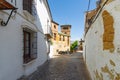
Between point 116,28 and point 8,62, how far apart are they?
364cm

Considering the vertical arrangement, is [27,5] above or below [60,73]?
above

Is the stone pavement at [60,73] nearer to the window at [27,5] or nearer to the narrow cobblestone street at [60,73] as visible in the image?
the narrow cobblestone street at [60,73]

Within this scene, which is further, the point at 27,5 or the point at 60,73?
the point at 60,73

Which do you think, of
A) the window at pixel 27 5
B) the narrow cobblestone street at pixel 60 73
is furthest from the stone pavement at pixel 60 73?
the window at pixel 27 5

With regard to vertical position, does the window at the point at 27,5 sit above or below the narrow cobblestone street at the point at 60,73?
above

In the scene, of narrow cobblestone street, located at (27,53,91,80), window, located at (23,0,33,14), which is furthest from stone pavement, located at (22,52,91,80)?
window, located at (23,0,33,14)

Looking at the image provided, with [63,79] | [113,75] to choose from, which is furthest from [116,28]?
[63,79]

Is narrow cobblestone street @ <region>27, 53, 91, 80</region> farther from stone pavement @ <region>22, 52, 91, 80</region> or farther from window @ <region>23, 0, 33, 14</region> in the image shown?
window @ <region>23, 0, 33, 14</region>

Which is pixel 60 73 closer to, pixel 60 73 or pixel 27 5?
pixel 60 73

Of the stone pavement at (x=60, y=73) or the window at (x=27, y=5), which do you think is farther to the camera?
the window at (x=27, y=5)

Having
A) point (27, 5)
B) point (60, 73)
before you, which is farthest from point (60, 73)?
point (27, 5)

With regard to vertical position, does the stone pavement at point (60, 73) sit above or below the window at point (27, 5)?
below

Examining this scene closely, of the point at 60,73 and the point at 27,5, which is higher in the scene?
the point at 27,5

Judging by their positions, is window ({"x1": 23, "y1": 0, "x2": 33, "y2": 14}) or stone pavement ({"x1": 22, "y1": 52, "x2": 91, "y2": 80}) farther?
window ({"x1": 23, "y1": 0, "x2": 33, "y2": 14})
